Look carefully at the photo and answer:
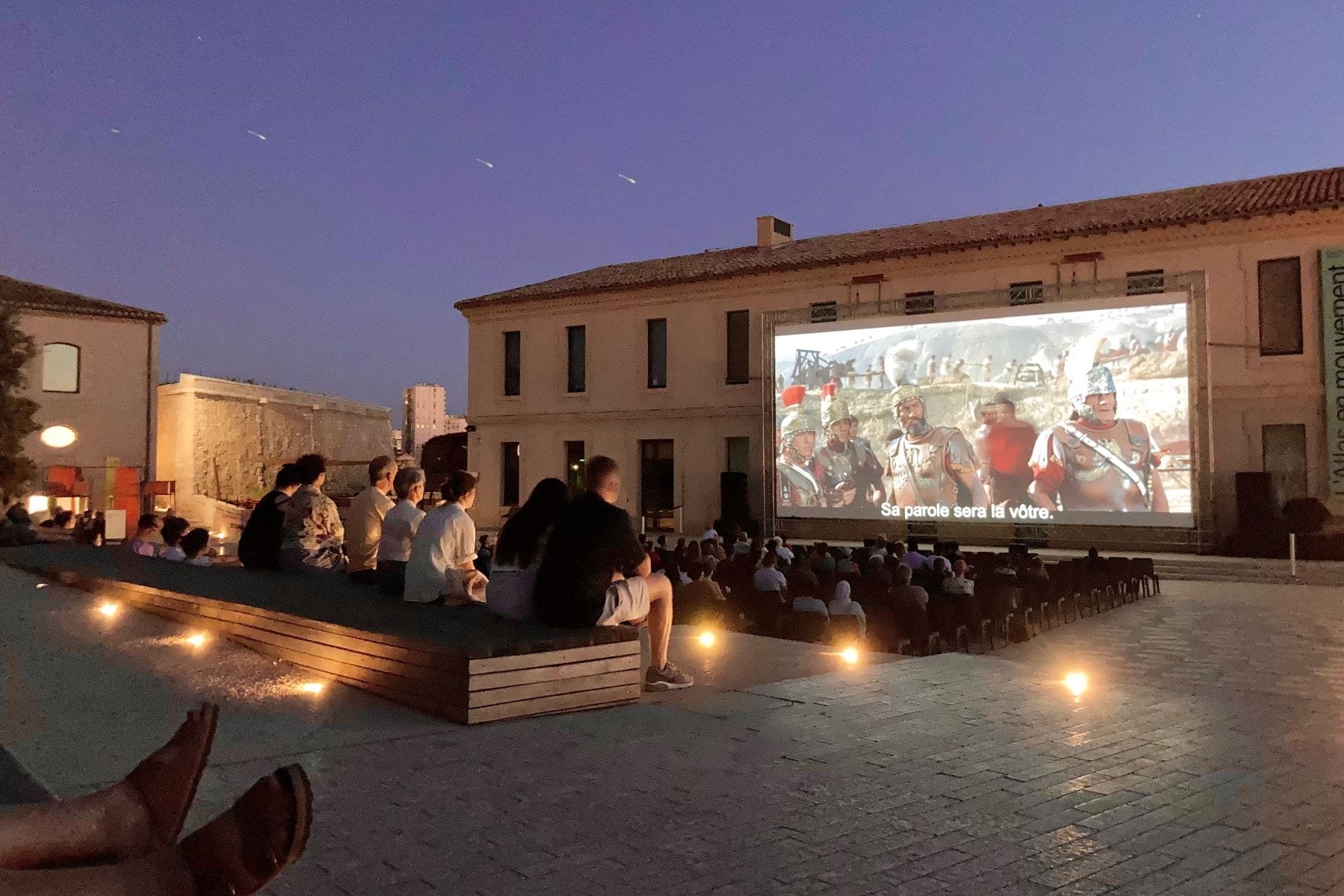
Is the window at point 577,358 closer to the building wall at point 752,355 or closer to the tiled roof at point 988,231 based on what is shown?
the building wall at point 752,355

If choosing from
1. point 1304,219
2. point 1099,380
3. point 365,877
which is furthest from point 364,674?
point 1304,219

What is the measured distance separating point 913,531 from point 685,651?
47.4 ft

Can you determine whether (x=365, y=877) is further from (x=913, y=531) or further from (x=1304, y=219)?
(x=1304, y=219)

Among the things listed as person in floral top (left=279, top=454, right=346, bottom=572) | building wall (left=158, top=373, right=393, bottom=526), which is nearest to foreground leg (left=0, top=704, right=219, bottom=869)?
person in floral top (left=279, top=454, right=346, bottom=572)

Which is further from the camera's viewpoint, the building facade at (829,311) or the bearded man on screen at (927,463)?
the bearded man on screen at (927,463)

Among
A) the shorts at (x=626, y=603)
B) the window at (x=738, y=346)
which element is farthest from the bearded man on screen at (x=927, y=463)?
the shorts at (x=626, y=603)

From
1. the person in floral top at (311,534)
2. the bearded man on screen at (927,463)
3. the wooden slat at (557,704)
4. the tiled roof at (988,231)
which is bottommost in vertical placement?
the wooden slat at (557,704)

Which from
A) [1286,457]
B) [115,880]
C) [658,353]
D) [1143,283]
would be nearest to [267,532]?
[115,880]

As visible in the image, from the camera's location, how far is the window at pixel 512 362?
99.7 feet

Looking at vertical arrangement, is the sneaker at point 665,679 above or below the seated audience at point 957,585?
below

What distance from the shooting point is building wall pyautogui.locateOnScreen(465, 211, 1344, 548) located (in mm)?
19609

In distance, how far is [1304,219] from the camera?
19.4m

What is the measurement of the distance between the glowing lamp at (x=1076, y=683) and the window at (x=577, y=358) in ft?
76.9

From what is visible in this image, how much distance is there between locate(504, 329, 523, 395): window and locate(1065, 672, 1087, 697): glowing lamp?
25.2m
